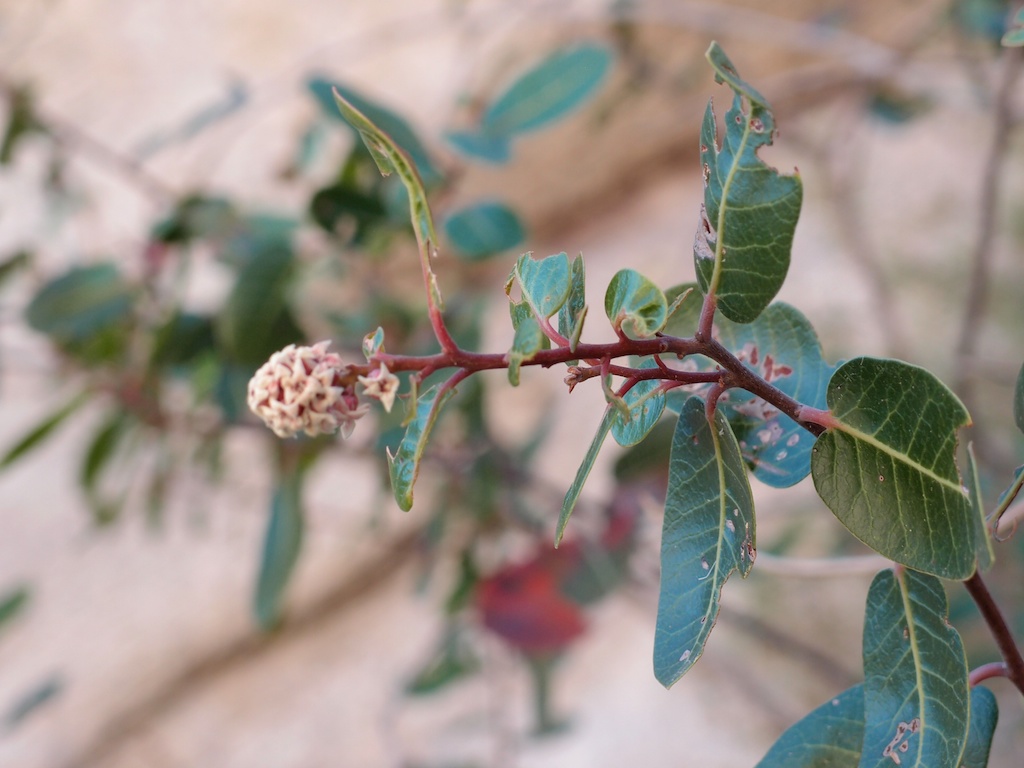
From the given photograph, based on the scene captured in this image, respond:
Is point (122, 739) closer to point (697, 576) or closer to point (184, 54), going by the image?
point (184, 54)

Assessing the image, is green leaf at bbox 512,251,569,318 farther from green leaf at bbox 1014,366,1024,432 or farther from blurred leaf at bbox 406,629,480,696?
blurred leaf at bbox 406,629,480,696

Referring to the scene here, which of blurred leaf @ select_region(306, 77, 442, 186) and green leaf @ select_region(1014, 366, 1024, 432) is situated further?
blurred leaf @ select_region(306, 77, 442, 186)

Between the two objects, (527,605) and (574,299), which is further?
(527,605)

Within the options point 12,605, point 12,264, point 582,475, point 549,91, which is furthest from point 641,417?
point 12,605

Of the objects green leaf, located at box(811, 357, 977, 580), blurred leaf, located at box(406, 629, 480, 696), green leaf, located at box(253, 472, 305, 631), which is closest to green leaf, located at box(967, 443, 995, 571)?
green leaf, located at box(811, 357, 977, 580)

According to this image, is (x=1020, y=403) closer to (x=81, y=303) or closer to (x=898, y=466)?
(x=898, y=466)

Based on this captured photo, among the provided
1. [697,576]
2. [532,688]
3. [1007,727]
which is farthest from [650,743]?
[697,576]

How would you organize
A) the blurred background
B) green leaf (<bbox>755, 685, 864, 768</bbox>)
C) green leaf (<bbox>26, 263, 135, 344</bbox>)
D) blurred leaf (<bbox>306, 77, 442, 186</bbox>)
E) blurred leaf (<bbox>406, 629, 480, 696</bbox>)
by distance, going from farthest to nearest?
blurred leaf (<bbox>406, 629, 480, 696</bbox>) → the blurred background → green leaf (<bbox>26, 263, 135, 344</bbox>) → blurred leaf (<bbox>306, 77, 442, 186</bbox>) → green leaf (<bbox>755, 685, 864, 768</bbox>)
